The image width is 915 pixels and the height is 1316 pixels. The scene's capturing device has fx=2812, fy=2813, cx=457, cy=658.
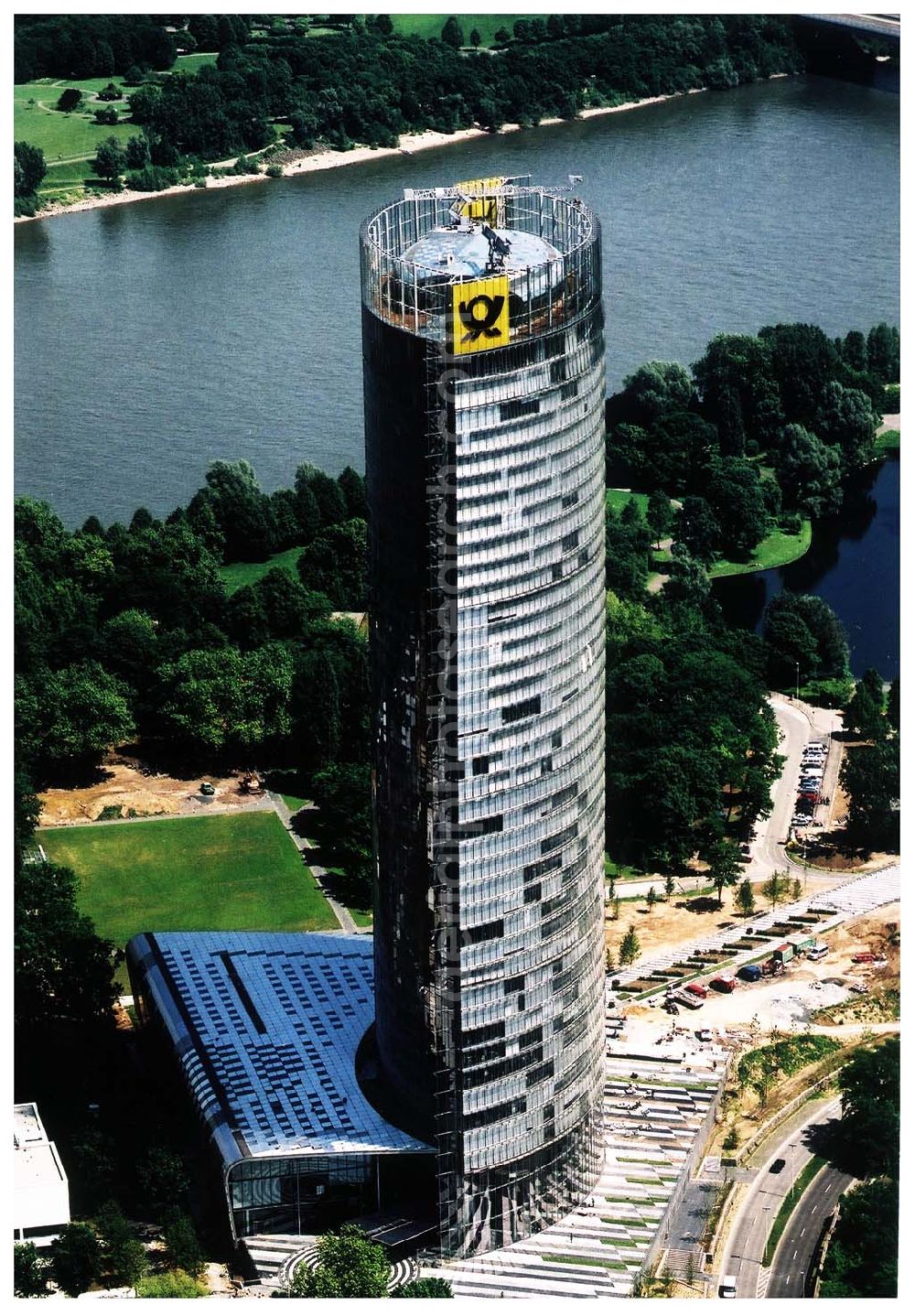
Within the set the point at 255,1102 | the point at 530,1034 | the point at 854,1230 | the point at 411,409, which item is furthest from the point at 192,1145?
the point at 411,409

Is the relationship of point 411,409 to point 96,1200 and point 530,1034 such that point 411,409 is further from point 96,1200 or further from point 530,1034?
point 96,1200

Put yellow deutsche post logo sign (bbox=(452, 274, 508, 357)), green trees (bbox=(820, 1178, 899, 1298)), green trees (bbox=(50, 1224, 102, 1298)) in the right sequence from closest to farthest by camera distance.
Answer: yellow deutsche post logo sign (bbox=(452, 274, 508, 357)) < green trees (bbox=(820, 1178, 899, 1298)) < green trees (bbox=(50, 1224, 102, 1298))

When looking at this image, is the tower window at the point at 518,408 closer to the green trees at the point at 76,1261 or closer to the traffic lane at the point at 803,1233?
the traffic lane at the point at 803,1233

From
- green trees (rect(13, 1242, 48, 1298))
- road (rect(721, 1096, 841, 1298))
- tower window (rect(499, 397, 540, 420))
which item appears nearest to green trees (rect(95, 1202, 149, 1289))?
green trees (rect(13, 1242, 48, 1298))

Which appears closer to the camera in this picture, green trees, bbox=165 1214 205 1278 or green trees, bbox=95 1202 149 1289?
green trees, bbox=95 1202 149 1289

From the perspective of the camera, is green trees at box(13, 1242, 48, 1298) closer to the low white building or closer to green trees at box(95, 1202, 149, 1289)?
the low white building

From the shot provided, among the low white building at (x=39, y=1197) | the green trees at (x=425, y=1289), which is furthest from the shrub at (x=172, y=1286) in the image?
the green trees at (x=425, y=1289)
